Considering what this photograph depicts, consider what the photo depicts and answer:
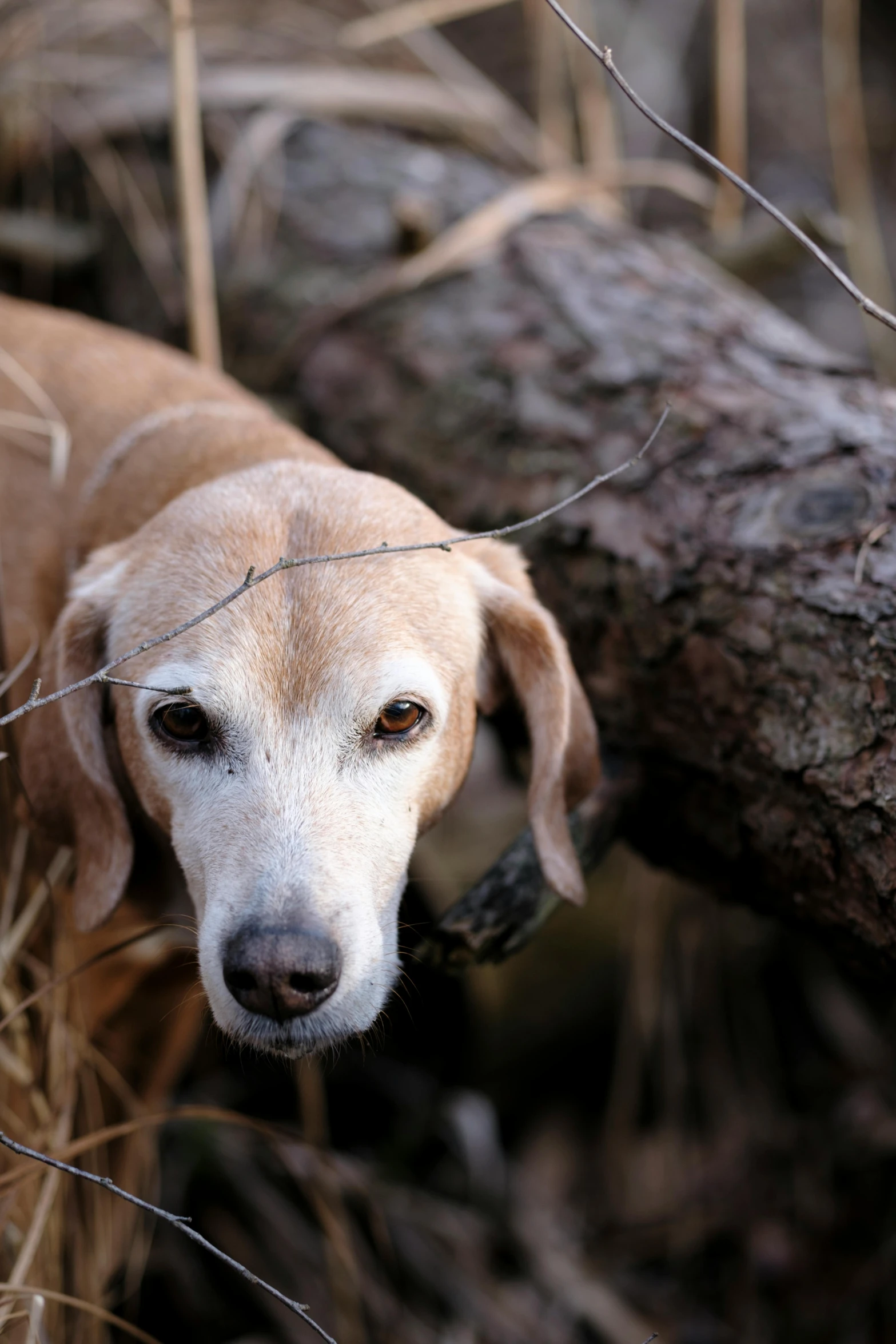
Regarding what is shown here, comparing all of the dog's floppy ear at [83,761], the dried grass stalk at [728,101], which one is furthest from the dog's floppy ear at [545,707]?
the dried grass stalk at [728,101]

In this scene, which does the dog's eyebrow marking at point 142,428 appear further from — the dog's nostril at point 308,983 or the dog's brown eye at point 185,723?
the dog's nostril at point 308,983

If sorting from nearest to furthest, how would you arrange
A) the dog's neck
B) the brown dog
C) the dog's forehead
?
the brown dog < the dog's forehead < the dog's neck

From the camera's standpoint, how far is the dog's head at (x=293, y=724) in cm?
193

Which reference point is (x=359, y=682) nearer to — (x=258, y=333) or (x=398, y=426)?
(x=398, y=426)

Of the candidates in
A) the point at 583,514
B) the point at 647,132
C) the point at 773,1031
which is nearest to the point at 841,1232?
the point at 773,1031

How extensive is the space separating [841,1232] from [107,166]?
4.81 metres

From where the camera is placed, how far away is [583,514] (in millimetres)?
2746

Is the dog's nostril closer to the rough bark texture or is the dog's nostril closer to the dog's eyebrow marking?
the rough bark texture

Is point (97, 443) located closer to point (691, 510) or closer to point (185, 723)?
point (185, 723)

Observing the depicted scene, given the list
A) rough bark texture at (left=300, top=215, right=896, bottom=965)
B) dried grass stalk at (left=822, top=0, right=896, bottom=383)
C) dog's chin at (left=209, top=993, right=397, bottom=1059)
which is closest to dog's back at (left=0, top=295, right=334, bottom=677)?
rough bark texture at (left=300, top=215, right=896, bottom=965)

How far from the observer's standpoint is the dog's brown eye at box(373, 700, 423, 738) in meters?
2.13

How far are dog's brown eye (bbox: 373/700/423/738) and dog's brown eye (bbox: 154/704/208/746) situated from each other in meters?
0.34

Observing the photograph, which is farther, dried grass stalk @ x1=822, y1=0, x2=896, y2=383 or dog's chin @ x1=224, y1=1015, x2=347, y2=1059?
dried grass stalk @ x1=822, y1=0, x2=896, y2=383

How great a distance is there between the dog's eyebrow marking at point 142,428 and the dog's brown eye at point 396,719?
1123 millimetres
